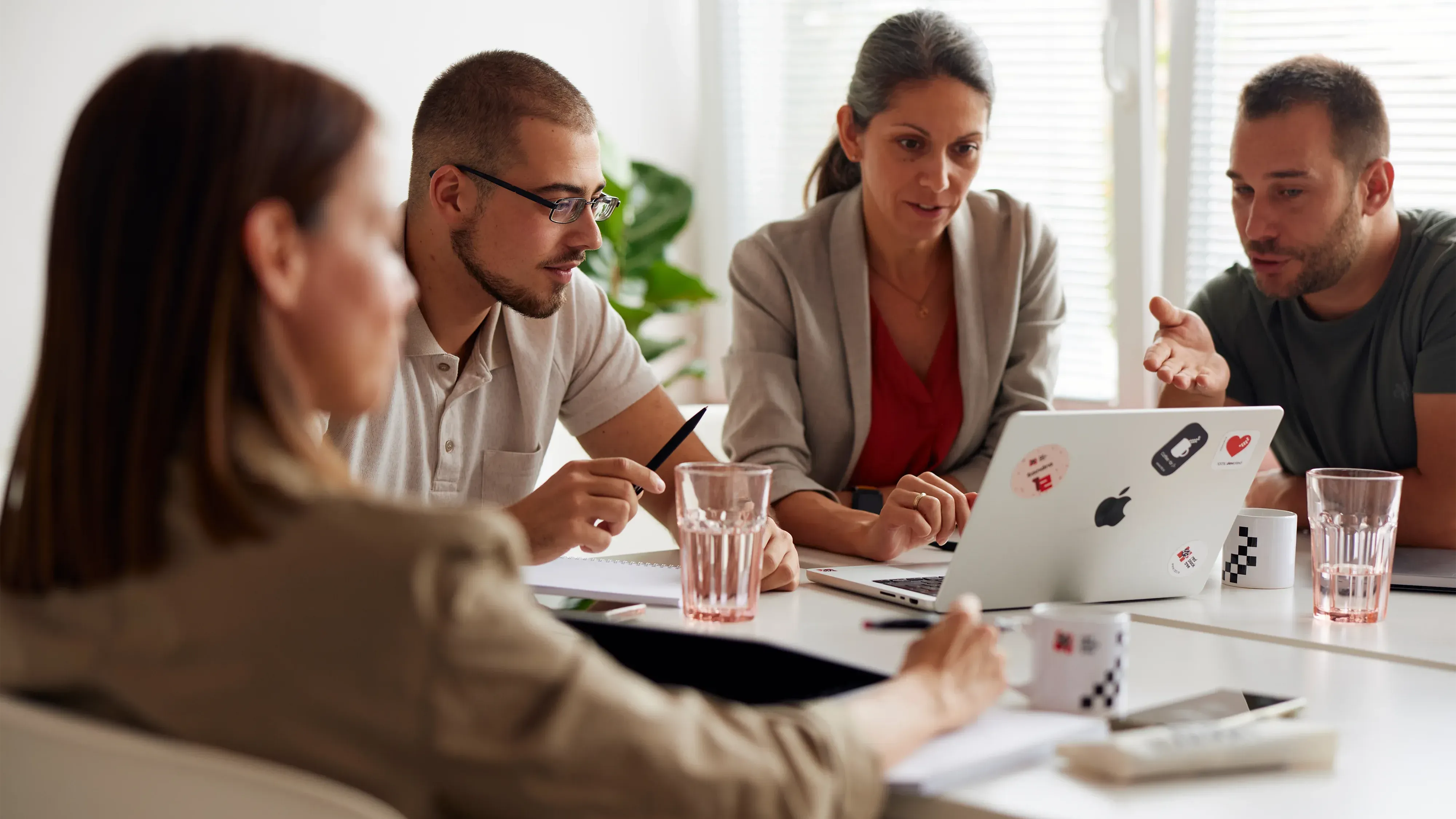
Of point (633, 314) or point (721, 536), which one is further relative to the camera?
point (633, 314)

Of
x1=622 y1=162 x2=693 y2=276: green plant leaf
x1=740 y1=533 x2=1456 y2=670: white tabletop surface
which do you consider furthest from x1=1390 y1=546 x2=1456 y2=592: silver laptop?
x1=622 y1=162 x2=693 y2=276: green plant leaf

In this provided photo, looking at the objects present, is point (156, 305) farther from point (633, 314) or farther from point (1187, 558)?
point (633, 314)

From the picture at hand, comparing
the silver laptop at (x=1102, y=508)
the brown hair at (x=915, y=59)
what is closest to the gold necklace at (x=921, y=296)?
the brown hair at (x=915, y=59)

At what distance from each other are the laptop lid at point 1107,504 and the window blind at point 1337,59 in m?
1.63

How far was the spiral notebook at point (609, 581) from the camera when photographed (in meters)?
1.47

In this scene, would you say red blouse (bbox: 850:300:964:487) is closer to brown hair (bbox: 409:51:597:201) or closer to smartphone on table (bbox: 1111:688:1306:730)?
brown hair (bbox: 409:51:597:201)

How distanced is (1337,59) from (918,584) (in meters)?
1.98

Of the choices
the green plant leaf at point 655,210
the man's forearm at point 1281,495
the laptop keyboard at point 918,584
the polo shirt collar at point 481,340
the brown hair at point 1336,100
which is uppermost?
the brown hair at point 1336,100

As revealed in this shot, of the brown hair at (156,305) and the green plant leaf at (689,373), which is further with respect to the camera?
the green plant leaf at (689,373)

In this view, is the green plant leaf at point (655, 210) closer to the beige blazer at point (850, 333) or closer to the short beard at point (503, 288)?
the beige blazer at point (850, 333)

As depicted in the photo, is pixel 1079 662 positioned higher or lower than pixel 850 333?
lower

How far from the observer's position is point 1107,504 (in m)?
1.42

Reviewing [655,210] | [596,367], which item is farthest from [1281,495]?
[655,210]

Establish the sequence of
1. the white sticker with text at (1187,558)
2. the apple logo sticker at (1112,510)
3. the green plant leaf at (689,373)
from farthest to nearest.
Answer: the green plant leaf at (689,373)
the white sticker with text at (1187,558)
the apple logo sticker at (1112,510)
